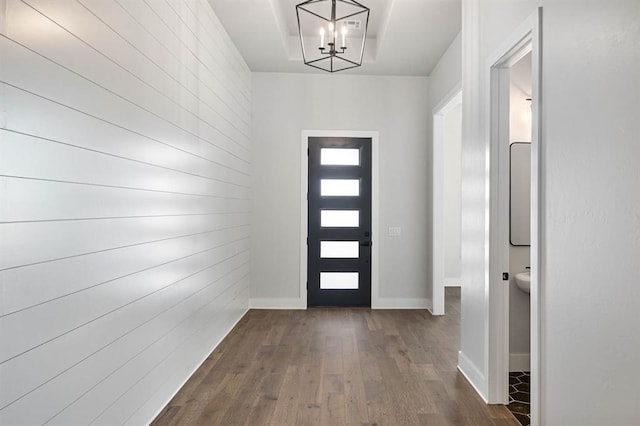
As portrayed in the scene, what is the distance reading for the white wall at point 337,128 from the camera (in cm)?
492

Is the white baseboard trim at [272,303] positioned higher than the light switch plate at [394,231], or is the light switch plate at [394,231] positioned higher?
the light switch plate at [394,231]

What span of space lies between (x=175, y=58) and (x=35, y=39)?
4.29 ft

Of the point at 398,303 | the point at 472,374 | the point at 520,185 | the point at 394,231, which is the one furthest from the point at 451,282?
the point at 472,374

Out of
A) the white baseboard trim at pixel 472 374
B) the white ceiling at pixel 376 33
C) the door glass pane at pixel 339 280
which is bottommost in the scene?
the white baseboard trim at pixel 472 374

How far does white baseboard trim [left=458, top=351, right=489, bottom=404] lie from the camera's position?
8.41 ft

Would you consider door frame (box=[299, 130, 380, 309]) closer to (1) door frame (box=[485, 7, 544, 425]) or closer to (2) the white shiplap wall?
(2) the white shiplap wall

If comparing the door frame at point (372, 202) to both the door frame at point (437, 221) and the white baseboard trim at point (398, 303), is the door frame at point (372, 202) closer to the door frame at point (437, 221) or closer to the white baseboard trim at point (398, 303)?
the white baseboard trim at point (398, 303)

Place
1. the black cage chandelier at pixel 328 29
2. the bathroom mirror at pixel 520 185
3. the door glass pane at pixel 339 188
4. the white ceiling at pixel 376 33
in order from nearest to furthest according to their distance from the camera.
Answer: the bathroom mirror at pixel 520 185, the white ceiling at pixel 376 33, the black cage chandelier at pixel 328 29, the door glass pane at pixel 339 188

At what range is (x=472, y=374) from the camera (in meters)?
2.76

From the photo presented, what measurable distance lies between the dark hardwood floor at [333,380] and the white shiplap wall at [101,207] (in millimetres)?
281

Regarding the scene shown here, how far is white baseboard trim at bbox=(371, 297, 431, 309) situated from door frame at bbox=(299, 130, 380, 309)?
13mm

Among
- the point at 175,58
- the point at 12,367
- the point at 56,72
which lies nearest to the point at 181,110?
the point at 175,58

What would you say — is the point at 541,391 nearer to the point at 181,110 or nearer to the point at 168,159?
the point at 168,159

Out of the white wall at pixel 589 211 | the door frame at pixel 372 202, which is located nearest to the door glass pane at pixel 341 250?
the door frame at pixel 372 202
